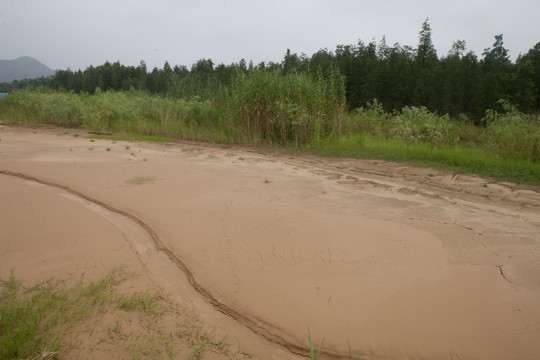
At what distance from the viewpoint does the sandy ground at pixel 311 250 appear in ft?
8.09

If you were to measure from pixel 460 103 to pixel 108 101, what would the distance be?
80.9 ft

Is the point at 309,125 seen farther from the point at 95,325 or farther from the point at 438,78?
the point at 438,78

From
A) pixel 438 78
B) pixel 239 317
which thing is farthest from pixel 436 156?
pixel 438 78

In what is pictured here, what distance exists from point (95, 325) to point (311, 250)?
2.04 meters

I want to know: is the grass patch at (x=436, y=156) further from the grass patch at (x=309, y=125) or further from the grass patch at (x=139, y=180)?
the grass patch at (x=139, y=180)

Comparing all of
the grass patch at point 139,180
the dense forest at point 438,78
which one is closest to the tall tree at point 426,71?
the dense forest at point 438,78

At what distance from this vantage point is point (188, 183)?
Result: 5871 mm

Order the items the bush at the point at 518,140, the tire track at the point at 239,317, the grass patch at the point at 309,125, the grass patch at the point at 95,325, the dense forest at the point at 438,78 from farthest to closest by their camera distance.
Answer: the dense forest at the point at 438,78 → the grass patch at the point at 309,125 → the bush at the point at 518,140 → the tire track at the point at 239,317 → the grass patch at the point at 95,325

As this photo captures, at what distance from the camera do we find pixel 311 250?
11.6 feet

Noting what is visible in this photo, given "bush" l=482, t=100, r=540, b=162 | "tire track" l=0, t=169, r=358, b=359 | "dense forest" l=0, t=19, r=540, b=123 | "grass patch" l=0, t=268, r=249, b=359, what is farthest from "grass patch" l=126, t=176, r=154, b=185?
"dense forest" l=0, t=19, r=540, b=123

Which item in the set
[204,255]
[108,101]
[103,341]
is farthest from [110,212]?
[108,101]

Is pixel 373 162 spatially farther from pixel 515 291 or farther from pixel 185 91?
pixel 185 91

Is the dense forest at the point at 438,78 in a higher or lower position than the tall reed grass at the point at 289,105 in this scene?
higher

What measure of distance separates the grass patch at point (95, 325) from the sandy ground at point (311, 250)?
0.17 metres
